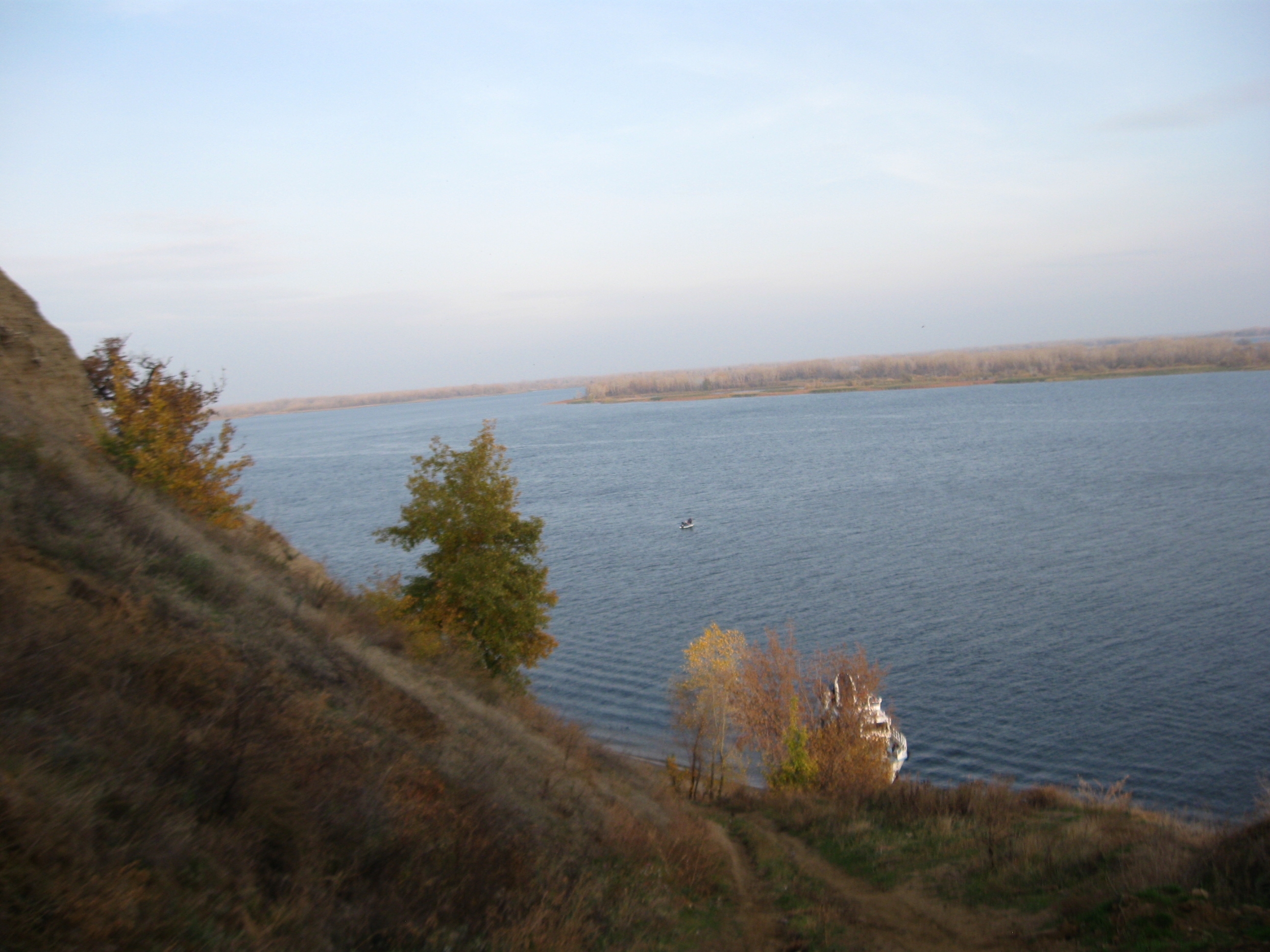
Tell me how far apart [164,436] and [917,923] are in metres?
18.2

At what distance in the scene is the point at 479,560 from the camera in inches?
987

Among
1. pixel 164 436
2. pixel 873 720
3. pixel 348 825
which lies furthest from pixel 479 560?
pixel 348 825

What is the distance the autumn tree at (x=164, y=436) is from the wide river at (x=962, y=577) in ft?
45.8

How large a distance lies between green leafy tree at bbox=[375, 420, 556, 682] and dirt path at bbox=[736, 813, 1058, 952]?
14123 millimetres

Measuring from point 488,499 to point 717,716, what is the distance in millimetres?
11495

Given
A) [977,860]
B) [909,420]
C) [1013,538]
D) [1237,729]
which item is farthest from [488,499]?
[909,420]

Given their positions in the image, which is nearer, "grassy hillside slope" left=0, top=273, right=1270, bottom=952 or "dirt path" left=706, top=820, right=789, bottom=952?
"grassy hillside slope" left=0, top=273, right=1270, bottom=952

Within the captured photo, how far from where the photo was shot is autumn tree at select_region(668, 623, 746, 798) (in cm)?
2846

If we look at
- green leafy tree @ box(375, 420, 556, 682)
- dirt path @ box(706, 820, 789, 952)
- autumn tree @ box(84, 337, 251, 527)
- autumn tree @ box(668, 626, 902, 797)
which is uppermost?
autumn tree @ box(84, 337, 251, 527)

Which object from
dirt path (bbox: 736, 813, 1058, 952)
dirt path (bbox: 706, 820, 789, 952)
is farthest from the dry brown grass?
dirt path (bbox: 736, 813, 1058, 952)

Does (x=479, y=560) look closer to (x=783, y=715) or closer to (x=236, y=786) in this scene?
(x=783, y=715)

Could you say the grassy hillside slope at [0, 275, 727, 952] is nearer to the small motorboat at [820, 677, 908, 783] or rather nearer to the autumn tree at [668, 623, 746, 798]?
the small motorboat at [820, 677, 908, 783]

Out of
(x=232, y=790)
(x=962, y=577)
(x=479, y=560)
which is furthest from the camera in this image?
(x=962, y=577)

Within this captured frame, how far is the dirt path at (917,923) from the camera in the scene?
970cm
